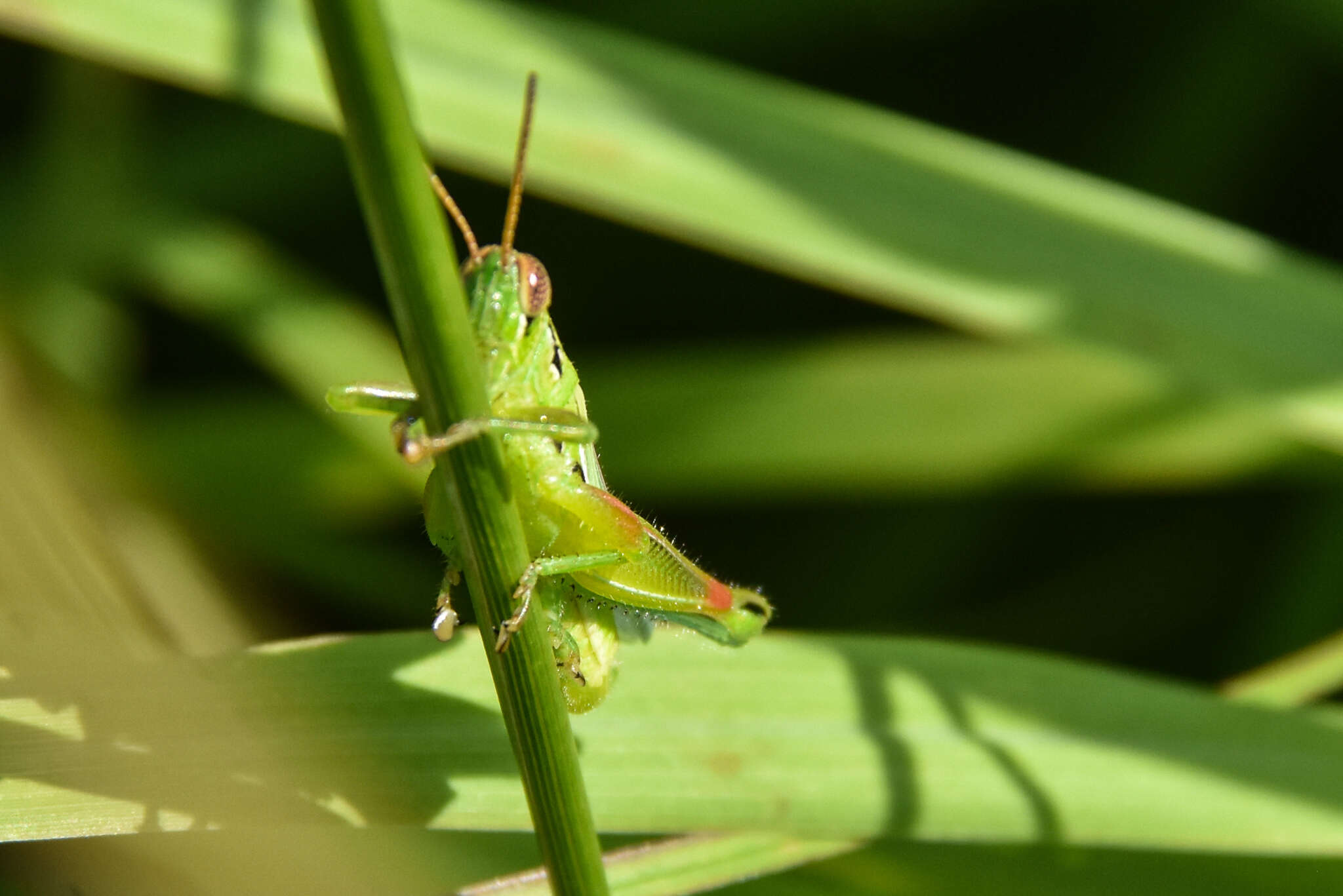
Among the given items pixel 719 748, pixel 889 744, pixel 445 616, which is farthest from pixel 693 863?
pixel 445 616

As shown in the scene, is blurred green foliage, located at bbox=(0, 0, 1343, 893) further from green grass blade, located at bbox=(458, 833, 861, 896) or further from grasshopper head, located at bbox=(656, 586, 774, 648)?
grasshopper head, located at bbox=(656, 586, 774, 648)

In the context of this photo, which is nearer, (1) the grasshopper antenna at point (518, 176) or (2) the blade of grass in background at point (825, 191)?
(1) the grasshopper antenna at point (518, 176)

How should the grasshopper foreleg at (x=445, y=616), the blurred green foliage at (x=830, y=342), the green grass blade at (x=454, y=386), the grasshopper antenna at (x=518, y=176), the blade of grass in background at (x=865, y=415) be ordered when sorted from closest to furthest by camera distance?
the green grass blade at (x=454, y=386), the grasshopper antenna at (x=518, y=176), the grasshopper foreleg at (x=445, y=616), the blurred green foliage at (x=830, y=342), the blade of grass in background at (x=865, y=415)

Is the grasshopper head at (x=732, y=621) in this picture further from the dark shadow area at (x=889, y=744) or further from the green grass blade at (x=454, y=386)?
the green grass blade at (x=454, y=386)

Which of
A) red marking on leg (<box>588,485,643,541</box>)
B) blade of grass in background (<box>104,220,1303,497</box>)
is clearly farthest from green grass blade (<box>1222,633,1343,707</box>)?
red marking on leg (<box>588,485,643,541</box>)

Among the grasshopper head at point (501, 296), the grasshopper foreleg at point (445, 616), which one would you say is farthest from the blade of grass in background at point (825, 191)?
the grasshopper foreleg at point (445, 616)

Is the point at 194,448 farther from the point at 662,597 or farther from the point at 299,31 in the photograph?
the point at 662,597
